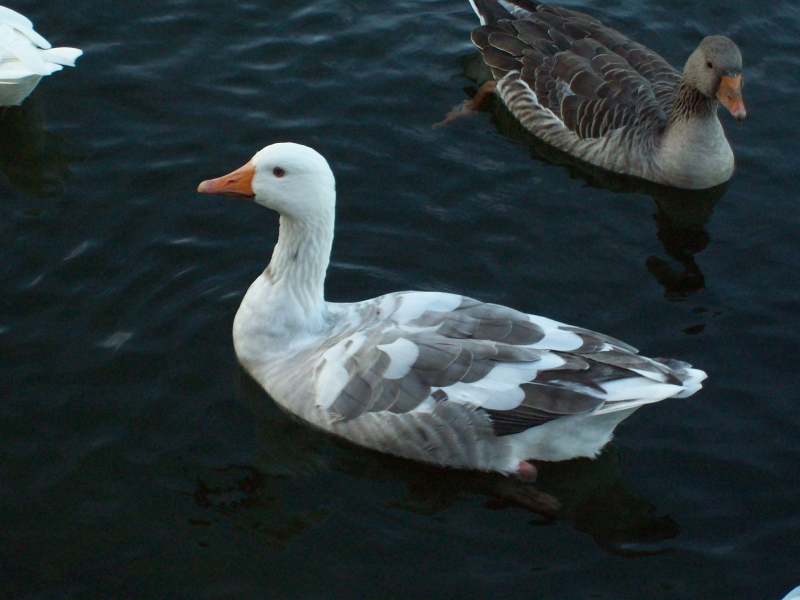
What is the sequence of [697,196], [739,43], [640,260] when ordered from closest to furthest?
[640,260] → [697,196] → [739,43]

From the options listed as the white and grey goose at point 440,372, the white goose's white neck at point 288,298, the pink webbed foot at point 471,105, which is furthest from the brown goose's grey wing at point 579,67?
the white goose's white neck at point 288,298

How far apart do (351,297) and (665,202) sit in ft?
11.8

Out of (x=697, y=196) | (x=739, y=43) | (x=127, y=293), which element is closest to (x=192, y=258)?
(x=127, y=293)

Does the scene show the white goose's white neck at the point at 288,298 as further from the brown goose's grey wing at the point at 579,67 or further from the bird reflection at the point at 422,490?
the brown goose's grey wing at the point at 579,67

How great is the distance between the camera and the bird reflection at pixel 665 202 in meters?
9.29

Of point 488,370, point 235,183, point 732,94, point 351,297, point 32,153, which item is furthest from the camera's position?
point 32,153

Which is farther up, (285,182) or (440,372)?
(285,182)

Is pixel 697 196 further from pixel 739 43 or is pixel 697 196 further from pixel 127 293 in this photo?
pixel 127 293

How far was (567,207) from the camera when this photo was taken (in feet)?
32.4

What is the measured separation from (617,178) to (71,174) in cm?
549

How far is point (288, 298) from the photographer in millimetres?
7492

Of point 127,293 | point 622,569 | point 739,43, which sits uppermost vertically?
point 739,43

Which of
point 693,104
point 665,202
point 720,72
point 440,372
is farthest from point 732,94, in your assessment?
point 440,372

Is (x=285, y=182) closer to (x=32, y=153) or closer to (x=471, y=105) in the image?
(x=32, y=153)
